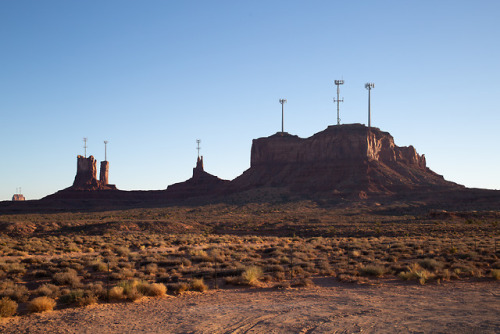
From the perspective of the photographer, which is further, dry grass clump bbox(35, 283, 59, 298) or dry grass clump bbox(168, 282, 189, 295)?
dry grass clump bbox(168, 282, 189, 295)

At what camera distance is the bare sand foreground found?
987cm

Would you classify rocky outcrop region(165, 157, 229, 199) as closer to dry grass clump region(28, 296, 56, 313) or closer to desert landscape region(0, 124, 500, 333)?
desert landscape region(0, 124, 500, 333)

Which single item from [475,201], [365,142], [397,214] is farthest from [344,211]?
[365,142]

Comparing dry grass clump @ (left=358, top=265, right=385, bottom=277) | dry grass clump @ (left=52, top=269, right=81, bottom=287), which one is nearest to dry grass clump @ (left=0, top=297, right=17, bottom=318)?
dry grass clump @ (left=52, top=269, right=81, bottom=287)

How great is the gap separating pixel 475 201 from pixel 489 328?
79679mm

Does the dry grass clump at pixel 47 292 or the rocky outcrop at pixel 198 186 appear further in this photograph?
the rocky outcrop at pixel 198 186

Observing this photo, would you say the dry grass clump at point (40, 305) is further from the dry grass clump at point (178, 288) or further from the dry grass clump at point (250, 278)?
the dry grass clump at point (250, 278)

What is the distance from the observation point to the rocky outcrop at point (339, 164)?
9850cm

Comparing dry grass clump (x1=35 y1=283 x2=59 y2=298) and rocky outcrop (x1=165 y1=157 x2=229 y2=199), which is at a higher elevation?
rocky outcrop (x1=165 y1=157 x2=229 y2=199)

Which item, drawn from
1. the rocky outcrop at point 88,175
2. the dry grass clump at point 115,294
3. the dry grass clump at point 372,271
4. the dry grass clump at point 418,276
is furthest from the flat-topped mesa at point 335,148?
the dry grass clump at point 115,294

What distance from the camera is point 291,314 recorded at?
36.3 feet

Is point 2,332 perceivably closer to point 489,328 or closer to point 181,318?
point 181,318

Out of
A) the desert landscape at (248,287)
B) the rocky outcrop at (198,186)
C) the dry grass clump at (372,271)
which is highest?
→ the rocky outcrop at (198,186)

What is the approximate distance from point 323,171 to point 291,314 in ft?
317
